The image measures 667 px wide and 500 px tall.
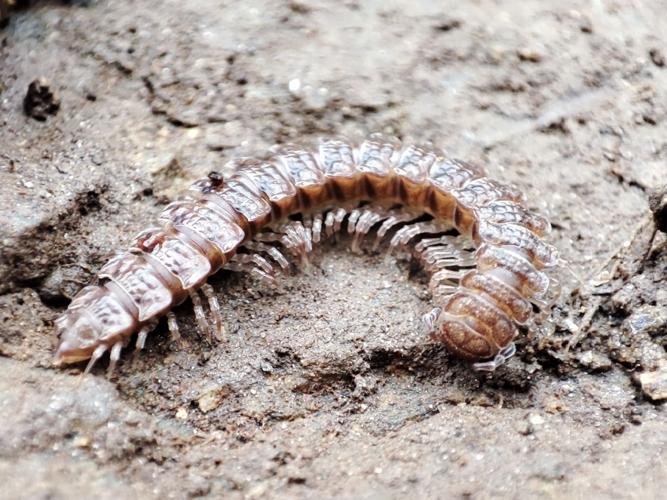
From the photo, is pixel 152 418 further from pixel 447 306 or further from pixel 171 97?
pixel 171 97

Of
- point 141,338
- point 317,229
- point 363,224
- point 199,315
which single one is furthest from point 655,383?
point 141,338

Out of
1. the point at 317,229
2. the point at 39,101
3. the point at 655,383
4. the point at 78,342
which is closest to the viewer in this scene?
the point at 78,342

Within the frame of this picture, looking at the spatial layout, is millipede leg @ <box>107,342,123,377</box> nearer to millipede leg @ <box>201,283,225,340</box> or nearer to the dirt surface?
the dirt surface

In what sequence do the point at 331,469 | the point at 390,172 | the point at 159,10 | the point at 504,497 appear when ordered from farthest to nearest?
the point at 159,10 → the point at 390,172 → the point at 331,469 → the point at 504,497

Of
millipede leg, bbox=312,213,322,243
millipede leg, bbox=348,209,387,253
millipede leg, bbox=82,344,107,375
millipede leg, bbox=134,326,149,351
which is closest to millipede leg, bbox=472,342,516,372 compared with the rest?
millipede leg, bbox=348,209,387,253

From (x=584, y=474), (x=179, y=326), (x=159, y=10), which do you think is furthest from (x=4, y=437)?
(x=159, y=10)

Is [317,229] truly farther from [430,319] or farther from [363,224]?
[430,319]

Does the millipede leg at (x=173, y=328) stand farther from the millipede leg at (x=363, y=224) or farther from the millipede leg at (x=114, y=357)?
the millipede leg at (x=363, y=224)
